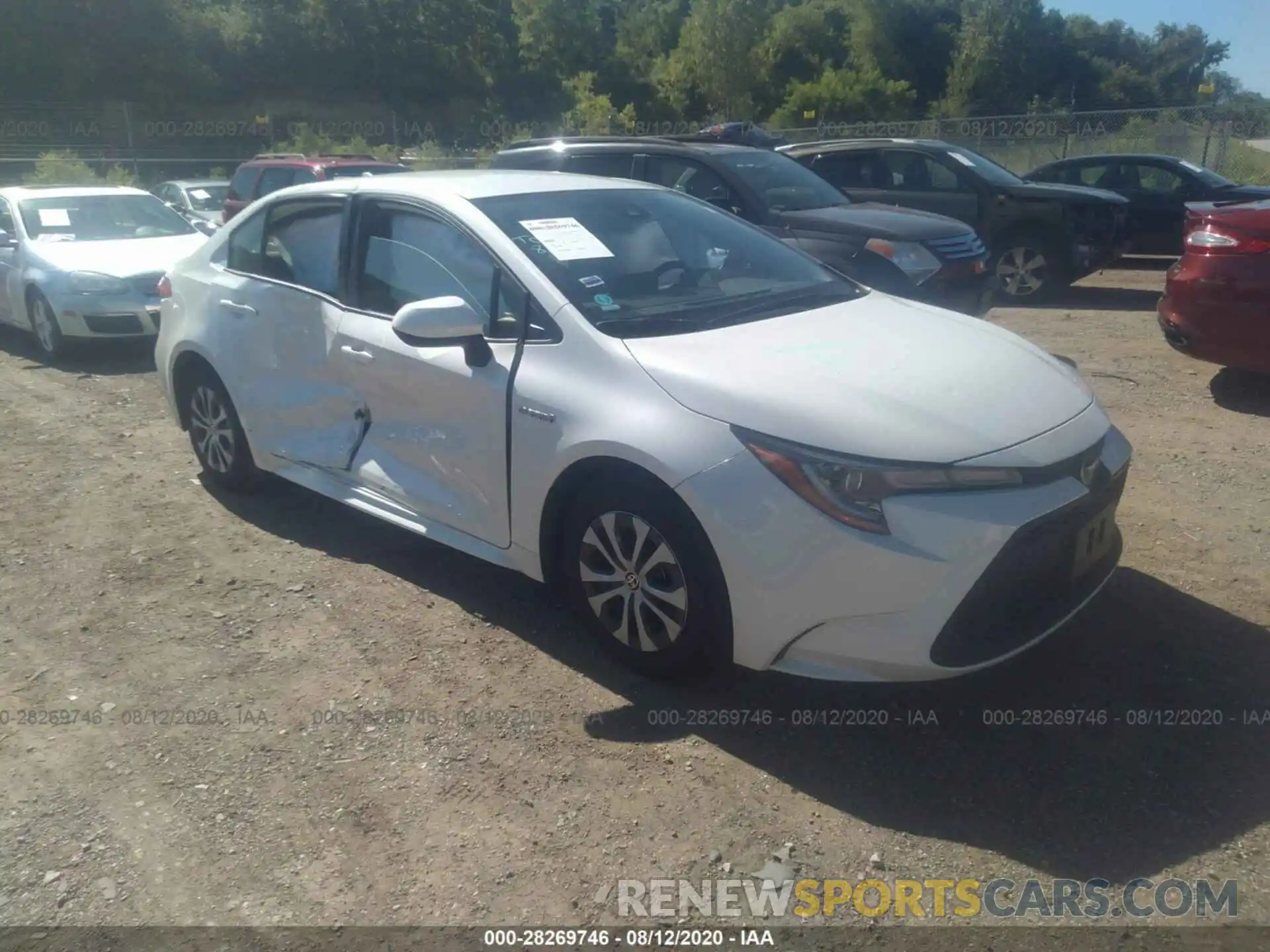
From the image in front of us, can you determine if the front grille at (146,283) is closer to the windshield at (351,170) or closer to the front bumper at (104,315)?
the front bumper at (104,315)

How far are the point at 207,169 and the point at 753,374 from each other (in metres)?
31.0

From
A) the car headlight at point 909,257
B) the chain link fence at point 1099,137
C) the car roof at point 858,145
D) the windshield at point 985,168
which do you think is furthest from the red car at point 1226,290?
the chain link fence at point 1099,137

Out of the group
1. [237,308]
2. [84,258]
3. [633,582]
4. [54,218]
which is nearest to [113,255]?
[84,258]

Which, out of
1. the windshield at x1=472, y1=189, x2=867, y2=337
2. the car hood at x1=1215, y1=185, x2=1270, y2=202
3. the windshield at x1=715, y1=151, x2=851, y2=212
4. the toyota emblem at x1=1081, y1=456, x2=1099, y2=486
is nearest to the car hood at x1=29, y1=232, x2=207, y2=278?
the windshield at x1=715, y1=151, x2=851, y2=212

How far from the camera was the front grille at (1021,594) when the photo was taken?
120 inches

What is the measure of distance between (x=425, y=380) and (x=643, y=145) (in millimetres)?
5367

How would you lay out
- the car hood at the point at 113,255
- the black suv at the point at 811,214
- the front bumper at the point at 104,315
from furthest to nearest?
the car hood at the point at 113,255, the front bumper at the point at 104,315, the black suv at the point at 811,214

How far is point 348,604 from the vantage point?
175 inches

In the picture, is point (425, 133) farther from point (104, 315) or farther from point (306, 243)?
point (306, 243)

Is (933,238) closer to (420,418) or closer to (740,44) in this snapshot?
(420,418)

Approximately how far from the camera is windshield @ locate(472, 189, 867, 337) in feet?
12.7

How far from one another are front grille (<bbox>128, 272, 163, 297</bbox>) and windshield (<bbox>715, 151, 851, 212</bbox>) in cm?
489

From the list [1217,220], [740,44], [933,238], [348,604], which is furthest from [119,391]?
[740,44]

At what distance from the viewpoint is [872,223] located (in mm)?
8398
